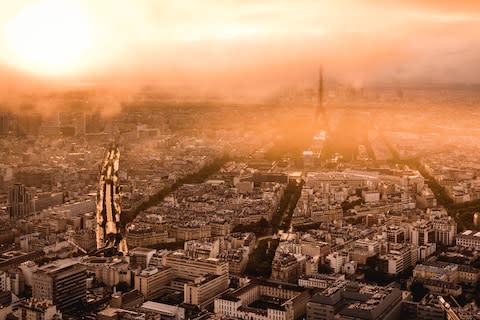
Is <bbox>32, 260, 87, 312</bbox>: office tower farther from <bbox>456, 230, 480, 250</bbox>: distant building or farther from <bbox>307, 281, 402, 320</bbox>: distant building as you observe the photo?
<bbox>456, 230, 480, 250</bbox>: distant building

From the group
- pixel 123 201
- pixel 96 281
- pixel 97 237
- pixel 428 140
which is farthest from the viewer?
pixel 428 140

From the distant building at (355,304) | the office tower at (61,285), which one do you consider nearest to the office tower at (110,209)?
the office tower at (61,285)

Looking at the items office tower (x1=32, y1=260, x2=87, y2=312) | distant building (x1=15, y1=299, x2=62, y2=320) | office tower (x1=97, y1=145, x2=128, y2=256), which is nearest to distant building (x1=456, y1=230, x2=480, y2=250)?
office tower (x1=97, y1=145, x2=128, y2=256)

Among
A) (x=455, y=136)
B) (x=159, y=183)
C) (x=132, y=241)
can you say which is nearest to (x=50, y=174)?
(x=159, y=183)

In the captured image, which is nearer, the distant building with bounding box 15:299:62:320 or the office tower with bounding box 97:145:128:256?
the distant building with bounding box 15:299:62:320

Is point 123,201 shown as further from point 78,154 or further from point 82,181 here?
point 78,154

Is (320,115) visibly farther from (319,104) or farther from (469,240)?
(469,240)

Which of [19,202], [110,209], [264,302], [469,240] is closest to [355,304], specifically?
[264,302]
